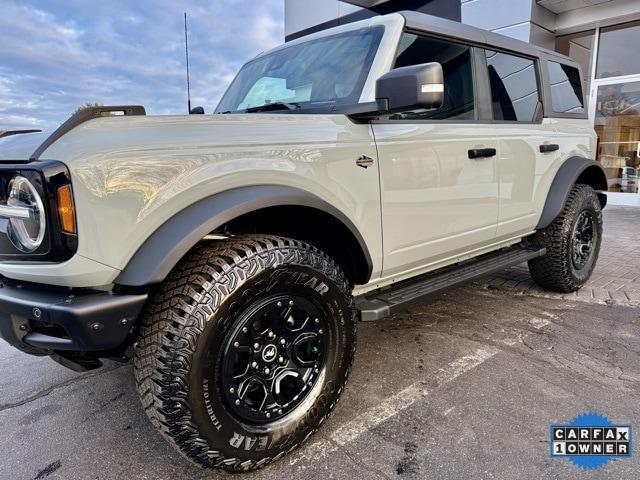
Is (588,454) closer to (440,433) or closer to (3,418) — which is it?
(440,433)

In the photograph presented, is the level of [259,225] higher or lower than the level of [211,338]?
higher

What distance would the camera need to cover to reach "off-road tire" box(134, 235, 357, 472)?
62.1 inches

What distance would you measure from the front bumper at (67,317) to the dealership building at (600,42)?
8838 mm

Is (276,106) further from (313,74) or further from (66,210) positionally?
(66,210)

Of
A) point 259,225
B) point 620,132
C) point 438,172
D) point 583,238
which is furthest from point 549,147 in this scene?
point 620,132

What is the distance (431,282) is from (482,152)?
2.81 ft

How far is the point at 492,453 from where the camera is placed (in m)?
1.93

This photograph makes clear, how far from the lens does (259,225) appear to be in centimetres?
211

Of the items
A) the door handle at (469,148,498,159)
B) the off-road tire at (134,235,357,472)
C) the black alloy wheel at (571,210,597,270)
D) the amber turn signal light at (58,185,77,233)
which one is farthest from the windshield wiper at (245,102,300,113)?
the black alloy wheel at (571,210,597,270)

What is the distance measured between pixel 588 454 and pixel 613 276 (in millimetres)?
3188

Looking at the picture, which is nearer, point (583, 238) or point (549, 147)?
point (549, 147)

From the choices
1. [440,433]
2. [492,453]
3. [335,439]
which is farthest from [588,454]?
[335,439]

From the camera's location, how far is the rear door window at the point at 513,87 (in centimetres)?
311

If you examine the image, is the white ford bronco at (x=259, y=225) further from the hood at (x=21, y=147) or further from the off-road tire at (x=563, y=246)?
the off-road tire at (x=563, y=246)
